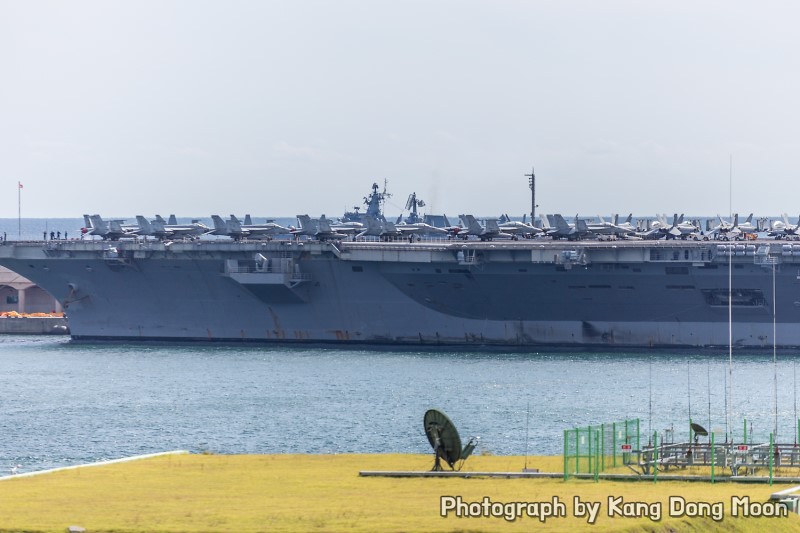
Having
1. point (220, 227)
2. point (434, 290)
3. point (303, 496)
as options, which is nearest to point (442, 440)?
point (303, 496)

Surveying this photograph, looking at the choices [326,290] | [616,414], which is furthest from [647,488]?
[326,290]

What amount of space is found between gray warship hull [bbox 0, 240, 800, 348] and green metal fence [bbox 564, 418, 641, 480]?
25316 mm

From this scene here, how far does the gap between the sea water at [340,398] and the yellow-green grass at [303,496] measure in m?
6.03

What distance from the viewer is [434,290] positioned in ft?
162

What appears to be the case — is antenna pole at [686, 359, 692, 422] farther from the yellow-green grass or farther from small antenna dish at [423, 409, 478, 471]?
small antenna dish at [423, 409, 478, 471]

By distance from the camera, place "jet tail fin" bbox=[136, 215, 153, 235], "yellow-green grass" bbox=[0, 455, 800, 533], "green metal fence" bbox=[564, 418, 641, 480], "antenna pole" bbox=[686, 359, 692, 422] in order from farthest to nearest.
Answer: "jet tail fin" bbox=[136, 215, 153, 235] < "antenna pole" bbox=[686, 359, 692, 422] < "green metal fence" bbox=[564, 418, 641, 480] < "yellow-green grass" bbox=[0, 455, 800, 533]

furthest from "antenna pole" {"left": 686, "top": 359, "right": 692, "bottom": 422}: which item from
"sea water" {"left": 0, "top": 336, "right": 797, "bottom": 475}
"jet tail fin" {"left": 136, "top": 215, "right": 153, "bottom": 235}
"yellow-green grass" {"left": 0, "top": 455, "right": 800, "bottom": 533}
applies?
"jet tail fin" {"left": 136, "top": 215, "right": 153, "bottom": 235}

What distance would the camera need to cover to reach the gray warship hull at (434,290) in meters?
47.4

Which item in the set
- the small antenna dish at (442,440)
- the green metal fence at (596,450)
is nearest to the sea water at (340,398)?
the green metal fence at (596,450)

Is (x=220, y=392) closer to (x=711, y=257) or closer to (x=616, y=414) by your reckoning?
(x=616, y=414)

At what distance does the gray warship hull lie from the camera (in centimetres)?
4738

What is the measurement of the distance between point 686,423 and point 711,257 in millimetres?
15530

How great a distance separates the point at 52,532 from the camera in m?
15.3

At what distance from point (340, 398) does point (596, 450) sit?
18.0 metres
